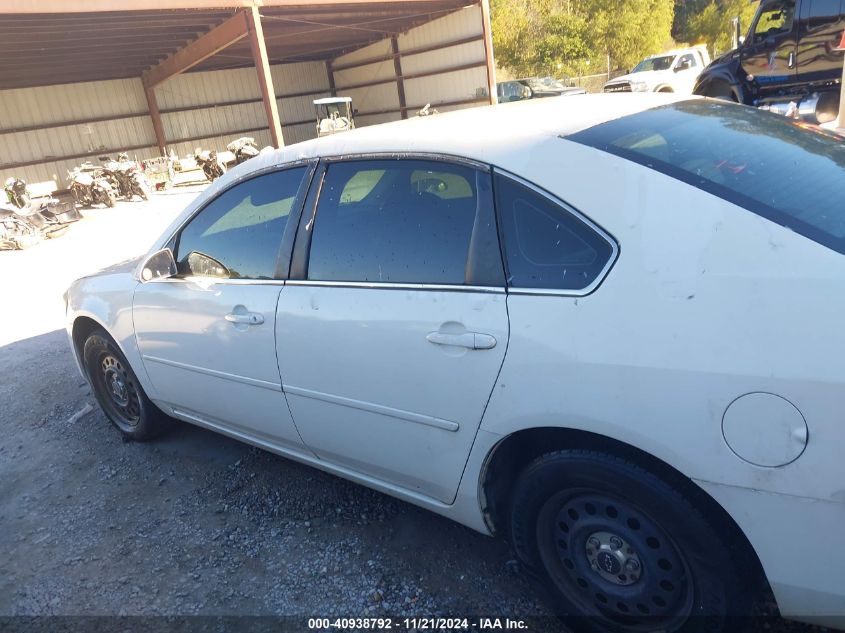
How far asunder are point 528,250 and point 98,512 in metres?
2.71

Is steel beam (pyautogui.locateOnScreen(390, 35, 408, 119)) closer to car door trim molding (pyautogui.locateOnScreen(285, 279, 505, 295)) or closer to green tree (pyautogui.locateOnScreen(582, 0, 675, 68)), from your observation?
green tree (pyautogui.locateOnScreen(582, 0, 675, 68))

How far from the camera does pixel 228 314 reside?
2.87 metres

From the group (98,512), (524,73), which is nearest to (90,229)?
(98,512)

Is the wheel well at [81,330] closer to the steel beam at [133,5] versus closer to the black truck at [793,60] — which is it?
the black truck at [793,60]

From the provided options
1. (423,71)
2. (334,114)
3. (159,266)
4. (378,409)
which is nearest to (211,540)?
(378,409)

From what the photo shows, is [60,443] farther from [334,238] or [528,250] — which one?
[528,250]

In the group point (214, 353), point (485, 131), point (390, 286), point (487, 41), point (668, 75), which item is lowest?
point (214, 353)

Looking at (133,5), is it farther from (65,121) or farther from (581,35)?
(581,35)

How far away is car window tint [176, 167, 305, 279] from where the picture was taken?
2826 millimetres

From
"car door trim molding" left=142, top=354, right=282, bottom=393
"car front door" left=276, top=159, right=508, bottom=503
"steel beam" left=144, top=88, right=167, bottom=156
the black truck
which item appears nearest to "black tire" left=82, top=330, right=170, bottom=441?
"car door trim molding" left=142, top=354, right=282, bottom=393

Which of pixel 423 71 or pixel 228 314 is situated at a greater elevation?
pixel 423 71

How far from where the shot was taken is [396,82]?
2392cm

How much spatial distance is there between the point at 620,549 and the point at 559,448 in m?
0.35

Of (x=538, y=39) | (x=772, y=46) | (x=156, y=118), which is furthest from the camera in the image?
(x=538, y=39)
